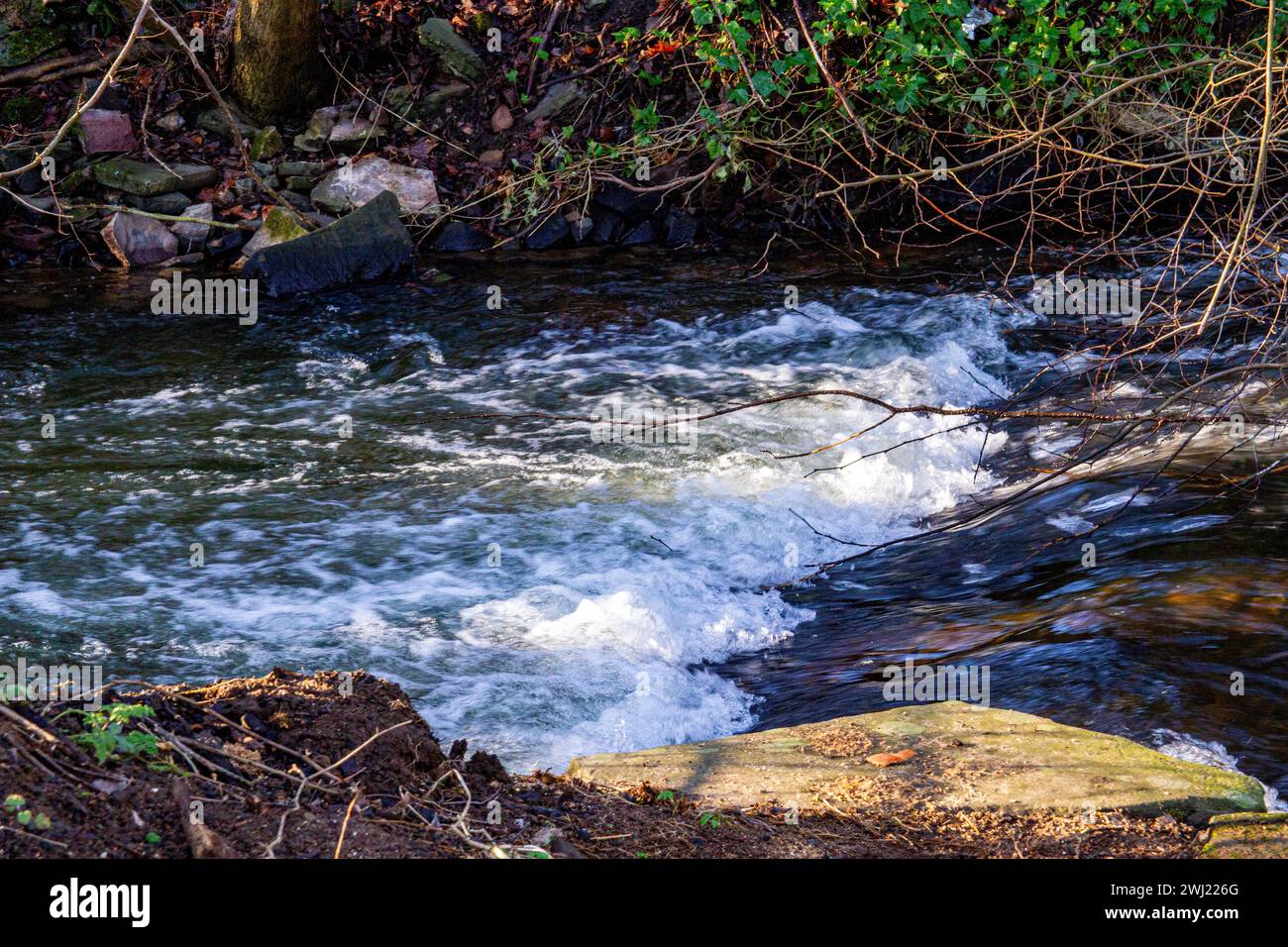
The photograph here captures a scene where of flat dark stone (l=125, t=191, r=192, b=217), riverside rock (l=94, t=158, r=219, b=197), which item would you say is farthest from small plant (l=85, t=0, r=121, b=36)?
flat dark stone (l=125, t=191, r=192, b=217)

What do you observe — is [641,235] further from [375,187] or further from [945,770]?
[945,770]

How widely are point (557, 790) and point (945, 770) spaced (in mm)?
1243

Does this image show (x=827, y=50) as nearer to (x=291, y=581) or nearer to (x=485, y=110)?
(x=485, y=110)

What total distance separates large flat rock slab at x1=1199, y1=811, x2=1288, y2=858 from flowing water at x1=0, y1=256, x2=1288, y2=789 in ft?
1.88

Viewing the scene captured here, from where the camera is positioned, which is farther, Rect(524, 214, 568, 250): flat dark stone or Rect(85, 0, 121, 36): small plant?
Rect(85, 0, 121, 36): small plant

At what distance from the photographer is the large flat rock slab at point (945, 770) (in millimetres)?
3271

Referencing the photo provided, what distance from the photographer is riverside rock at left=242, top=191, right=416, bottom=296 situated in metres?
10.8

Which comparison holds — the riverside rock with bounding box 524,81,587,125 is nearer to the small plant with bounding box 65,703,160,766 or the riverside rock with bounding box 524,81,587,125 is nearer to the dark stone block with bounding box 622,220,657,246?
the dark stone block with bounding box 622,220,657,246

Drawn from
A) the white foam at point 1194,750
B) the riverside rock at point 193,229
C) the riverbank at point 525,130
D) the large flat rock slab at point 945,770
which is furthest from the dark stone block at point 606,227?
the white foam at point 1194,750

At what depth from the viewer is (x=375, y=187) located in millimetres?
11875

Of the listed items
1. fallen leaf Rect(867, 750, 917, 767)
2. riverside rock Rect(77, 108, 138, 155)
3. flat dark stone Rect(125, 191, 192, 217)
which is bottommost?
fallen leaf Rect(867, 750, 917, 767)

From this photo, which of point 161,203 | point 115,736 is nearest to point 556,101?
point 161,203
